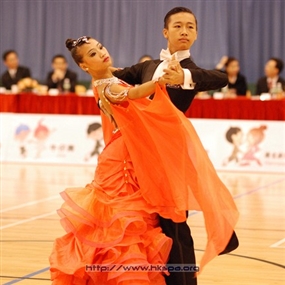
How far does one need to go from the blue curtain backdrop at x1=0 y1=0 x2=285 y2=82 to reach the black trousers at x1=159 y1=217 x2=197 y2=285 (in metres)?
11.3

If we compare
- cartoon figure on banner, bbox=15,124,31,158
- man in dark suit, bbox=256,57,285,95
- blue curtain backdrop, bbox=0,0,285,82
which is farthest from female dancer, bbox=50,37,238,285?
blue curtain backdrop, bbox=0,0,285,82

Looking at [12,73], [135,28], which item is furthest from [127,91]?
[135,28]

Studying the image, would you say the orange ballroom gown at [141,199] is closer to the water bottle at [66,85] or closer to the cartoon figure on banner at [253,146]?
the cartoon figure on banner at [253,146]

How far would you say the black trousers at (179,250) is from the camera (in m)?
4.63

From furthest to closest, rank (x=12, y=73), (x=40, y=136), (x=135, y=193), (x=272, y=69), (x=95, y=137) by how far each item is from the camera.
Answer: (x=12, y=73) → (x=272, y=69) → (x=40, y=136) → (x=95, y=137) → (x=135, y=193)

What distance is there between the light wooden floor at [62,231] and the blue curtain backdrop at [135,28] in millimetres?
4768

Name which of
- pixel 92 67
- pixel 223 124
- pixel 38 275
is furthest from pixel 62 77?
pixel 92 67

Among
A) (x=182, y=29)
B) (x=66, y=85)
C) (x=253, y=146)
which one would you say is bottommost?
(x=253, y=146)

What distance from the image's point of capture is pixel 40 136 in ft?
39.9

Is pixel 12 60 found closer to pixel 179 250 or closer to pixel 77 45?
pixel 77 45

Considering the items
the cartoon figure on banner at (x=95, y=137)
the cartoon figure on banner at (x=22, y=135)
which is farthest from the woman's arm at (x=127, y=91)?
the cartoon figure on banner at (x=22, y=135)

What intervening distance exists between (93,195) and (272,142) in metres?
7.01

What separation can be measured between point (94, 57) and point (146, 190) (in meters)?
0.79

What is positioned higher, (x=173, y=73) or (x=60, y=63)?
(x=60, y=63)
